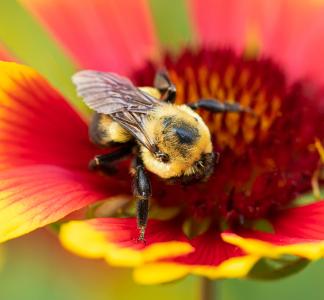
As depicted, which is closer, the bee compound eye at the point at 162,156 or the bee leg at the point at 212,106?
the bee compound eye at the point at 162,156

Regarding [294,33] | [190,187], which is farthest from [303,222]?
[294,33]

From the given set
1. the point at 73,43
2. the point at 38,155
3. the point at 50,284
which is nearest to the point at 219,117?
the point at 38,155

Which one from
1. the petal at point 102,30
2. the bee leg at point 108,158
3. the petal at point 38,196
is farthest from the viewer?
the petal at point 102,30

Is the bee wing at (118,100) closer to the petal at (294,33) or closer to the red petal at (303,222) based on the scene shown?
the red petal at (303,222)

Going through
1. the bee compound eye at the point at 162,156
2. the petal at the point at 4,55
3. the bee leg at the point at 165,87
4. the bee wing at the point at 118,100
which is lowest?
the bee compound eye at the point at 162,156

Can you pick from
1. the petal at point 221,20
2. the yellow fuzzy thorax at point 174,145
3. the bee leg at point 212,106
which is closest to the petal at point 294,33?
the petal at point 221,20

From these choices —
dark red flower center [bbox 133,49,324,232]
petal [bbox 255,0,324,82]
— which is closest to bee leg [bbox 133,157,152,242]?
dark red flower center [bbox 133,49,324,232]
